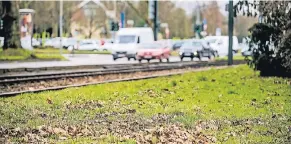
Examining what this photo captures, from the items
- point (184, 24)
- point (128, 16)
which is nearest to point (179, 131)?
point (184, 24)

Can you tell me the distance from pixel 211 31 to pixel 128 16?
28683 mm

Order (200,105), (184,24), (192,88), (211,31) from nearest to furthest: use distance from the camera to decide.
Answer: (200,105) < (192,88) < (211,31) < (184,24)

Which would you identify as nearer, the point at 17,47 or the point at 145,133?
the point at 145,133

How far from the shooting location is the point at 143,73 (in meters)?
29.7

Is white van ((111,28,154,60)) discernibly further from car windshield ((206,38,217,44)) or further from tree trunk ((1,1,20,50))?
car windshield ((206,38,217,44))

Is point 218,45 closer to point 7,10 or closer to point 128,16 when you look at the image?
point 7,10

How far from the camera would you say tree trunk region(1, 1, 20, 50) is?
41.6 meters

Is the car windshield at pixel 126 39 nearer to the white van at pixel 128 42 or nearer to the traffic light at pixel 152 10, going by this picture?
the white van at pixel 128 42

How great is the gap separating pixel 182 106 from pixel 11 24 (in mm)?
30624

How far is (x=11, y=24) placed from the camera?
4234cm

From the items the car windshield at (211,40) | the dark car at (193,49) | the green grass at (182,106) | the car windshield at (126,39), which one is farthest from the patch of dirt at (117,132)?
the car windshield at (211,40)

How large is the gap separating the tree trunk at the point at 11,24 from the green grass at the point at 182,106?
2424 centimetres

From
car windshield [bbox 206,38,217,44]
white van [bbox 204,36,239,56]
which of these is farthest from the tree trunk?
car windshield [bbox 206,38,217,44]

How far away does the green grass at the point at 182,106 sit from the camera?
10547mm
